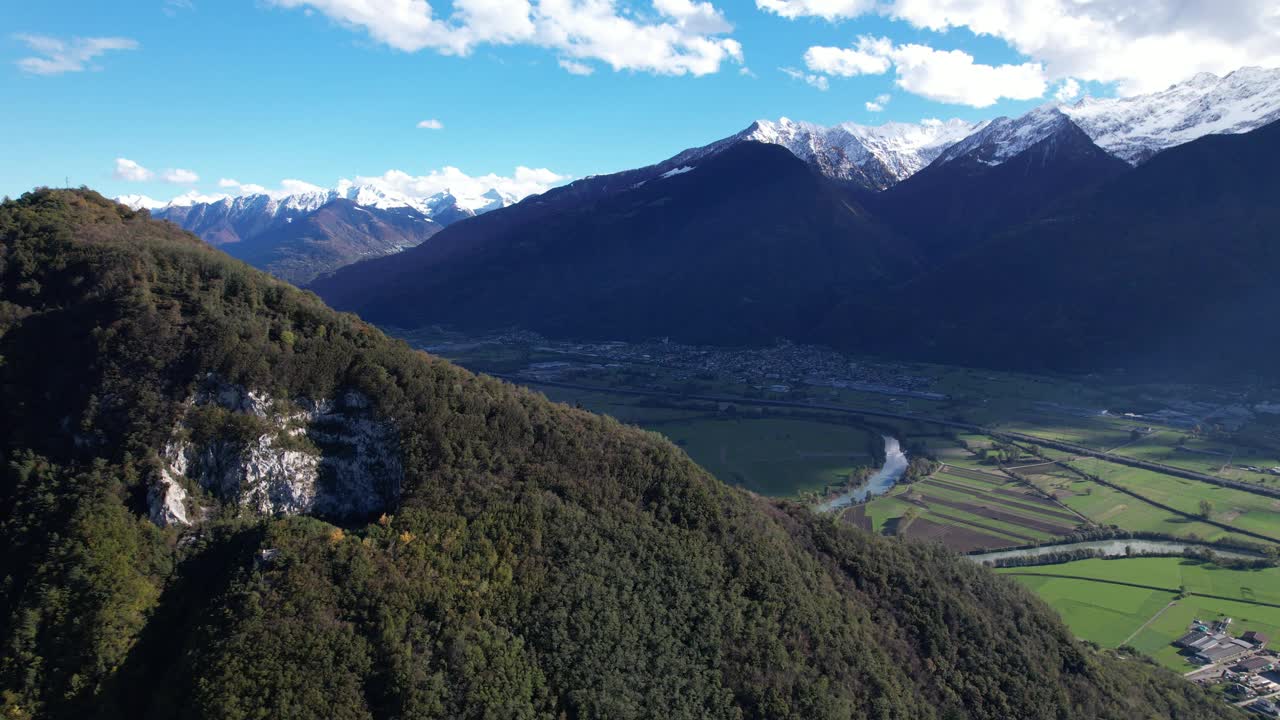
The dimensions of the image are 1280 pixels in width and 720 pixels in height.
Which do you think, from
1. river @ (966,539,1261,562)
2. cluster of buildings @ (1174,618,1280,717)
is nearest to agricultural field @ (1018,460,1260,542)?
river @ (966,539,1261,562)

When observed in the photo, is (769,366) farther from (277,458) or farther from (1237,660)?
(277,458)

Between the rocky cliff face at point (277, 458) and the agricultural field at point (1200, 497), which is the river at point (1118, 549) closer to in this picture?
the agricultural field at point (1200, 497)

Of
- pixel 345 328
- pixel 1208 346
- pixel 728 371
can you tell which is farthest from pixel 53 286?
pixel 1208 346

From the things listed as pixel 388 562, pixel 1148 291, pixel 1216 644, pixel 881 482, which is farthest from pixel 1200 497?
pixel 1148 291

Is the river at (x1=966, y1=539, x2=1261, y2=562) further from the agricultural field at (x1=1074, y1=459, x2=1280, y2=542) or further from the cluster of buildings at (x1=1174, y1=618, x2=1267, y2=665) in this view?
the cluster of buildings at (x1=1174, y1=618, x2=1267, y2=665)

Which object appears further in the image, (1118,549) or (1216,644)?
(1118,549)

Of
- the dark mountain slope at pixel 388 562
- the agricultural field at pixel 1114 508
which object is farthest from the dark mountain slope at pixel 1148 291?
the dark mountain slope at pixel 388 562
